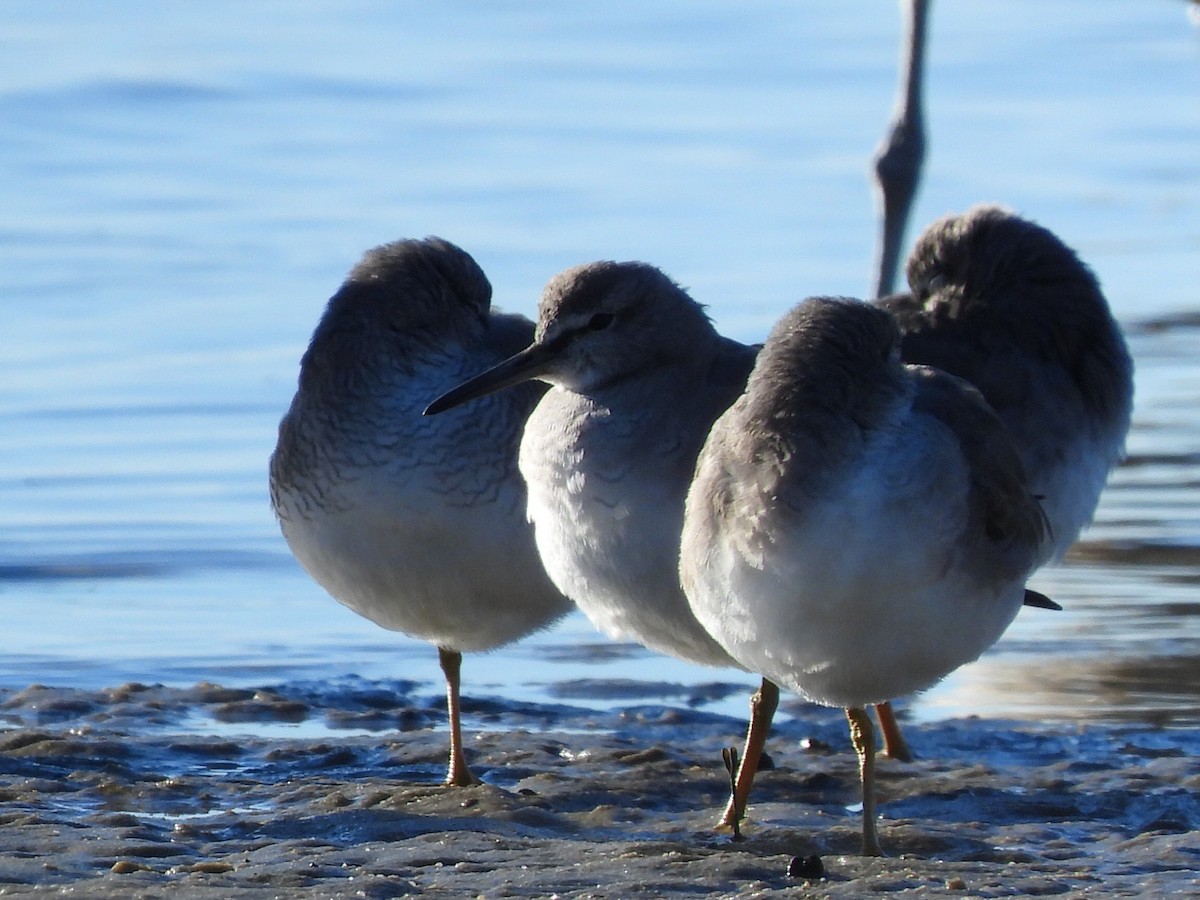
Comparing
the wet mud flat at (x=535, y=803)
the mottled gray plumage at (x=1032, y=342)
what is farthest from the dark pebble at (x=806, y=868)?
the mottled gray plumage at (x=1032, y=342)

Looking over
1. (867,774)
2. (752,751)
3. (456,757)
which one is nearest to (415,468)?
(456,757)

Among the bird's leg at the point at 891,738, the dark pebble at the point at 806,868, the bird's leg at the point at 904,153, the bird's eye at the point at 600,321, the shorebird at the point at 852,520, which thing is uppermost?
the bird's leg at the point at 904,153

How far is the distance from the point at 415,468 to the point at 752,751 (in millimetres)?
1027

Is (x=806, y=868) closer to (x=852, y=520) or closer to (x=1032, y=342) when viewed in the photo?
(x=852, y=520)

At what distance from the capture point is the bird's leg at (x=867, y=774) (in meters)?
5.59

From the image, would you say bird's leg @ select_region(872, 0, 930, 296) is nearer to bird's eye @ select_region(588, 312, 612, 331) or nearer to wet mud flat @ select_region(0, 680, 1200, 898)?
wet mud flat @ select_region(0, 680, 1200, 898)

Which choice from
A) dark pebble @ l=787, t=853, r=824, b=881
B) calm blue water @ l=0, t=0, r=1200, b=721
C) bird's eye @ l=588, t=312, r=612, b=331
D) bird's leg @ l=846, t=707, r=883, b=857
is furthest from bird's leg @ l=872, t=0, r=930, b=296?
dark pebble @ l=787, t=853, r=824, b=881

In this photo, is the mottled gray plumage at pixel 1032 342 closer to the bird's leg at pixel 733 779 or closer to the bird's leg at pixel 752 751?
the bird's leg at pixel 752 751

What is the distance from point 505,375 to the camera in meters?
5.79

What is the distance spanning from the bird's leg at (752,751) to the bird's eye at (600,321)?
91cm

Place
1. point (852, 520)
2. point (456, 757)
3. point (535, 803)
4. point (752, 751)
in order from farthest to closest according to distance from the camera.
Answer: point (456, 757), point (535, 803), point (752, 751), point (852, 520)

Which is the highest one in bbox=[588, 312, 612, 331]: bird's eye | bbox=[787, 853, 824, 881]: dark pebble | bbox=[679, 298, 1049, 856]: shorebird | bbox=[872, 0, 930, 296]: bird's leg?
bbox=[872, 0, 930, 296]: bird's leg

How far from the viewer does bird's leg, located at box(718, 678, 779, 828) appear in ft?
19.2

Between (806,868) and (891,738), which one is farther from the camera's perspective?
(891,738)
